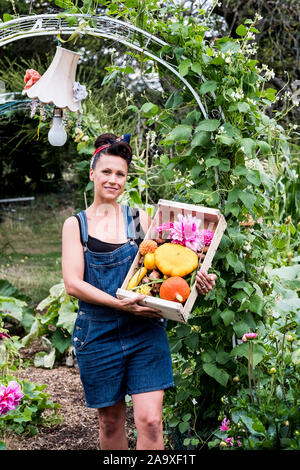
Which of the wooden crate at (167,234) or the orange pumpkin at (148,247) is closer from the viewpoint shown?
the wooden crate at (167,234)

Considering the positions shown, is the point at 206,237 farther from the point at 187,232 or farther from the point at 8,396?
the point at 8,396

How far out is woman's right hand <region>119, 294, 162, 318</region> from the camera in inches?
74.5

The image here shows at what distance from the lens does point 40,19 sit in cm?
236

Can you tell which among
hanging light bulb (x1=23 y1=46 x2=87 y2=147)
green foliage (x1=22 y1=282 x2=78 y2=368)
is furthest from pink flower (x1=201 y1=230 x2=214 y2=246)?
green foliage (x1=22 y1=282 x2=78 y2=368)

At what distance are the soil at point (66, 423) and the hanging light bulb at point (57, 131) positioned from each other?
4.91 feet

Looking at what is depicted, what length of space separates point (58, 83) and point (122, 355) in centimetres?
125

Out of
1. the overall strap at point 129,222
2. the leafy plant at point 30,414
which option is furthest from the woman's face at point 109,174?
the leafy plant at point 30,414

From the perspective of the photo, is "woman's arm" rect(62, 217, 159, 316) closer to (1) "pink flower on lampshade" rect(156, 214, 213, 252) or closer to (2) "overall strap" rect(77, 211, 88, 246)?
(2) "overall strap" rect(77, 211, 88, 246)

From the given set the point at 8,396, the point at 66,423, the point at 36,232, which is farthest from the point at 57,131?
the point at 36,232

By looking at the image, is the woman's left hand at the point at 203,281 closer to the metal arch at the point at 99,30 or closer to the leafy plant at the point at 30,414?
the metal arch at the point at 99,30

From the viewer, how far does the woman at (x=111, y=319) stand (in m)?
1.96

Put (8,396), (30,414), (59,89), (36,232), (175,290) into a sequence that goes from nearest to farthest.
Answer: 1. (175,290)
2. (8,396)
3. (59,89)
4. (30,414)
5. (36,232)

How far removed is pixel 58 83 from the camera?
2461 millimetres
